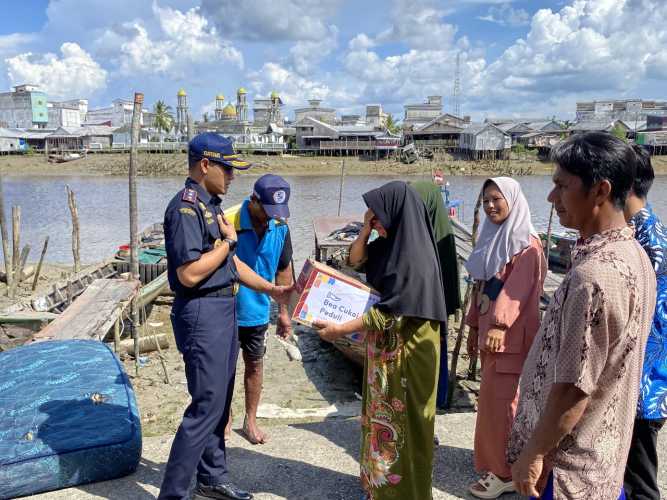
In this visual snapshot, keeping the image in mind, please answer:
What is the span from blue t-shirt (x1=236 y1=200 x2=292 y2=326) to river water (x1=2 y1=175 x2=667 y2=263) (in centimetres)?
1032

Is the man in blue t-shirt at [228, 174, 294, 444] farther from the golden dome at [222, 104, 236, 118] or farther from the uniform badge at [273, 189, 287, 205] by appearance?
the golden dome at [222, 104, 236, 118]

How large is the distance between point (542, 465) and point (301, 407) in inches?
169

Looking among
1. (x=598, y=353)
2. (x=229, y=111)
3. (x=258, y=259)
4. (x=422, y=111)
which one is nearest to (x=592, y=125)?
(x=422, y=111)

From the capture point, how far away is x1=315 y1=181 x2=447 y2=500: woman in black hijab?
8.15 ft

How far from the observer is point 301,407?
18.9 ft

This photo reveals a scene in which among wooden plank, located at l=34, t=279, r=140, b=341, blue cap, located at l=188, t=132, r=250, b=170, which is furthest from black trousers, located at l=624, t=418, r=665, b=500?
wooden plank, located at l=34, t=279, r=140, b=341

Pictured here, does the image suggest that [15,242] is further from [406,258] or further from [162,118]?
[162,118]

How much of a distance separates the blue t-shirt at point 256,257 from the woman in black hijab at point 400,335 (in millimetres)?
1061

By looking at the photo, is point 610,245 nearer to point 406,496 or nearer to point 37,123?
point 406,496

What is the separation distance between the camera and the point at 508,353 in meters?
2.98

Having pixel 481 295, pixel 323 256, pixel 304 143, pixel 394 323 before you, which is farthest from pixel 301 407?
pixel 304 143

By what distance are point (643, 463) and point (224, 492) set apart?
2089mm

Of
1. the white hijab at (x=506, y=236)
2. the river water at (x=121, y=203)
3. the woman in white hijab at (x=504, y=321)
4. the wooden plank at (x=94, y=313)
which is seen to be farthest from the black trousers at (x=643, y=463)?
the river water at (x=121, y=203)

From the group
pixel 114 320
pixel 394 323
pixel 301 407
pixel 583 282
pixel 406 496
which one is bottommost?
pixel 301 407
